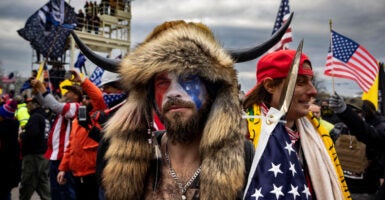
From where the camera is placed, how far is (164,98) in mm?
2051

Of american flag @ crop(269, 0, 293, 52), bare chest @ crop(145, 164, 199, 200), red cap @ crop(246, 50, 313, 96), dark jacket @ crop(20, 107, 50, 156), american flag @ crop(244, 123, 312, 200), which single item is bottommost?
dark jacket @ crop(20, 107, 50, 156)

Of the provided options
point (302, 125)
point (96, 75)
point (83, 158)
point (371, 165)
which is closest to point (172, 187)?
point (302, 125)

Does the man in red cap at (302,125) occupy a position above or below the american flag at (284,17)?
below

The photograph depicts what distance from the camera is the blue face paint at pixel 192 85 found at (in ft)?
6.67

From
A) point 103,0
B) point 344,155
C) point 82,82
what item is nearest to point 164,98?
point 82,82

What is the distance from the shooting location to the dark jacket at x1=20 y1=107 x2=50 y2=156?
22.7 ft

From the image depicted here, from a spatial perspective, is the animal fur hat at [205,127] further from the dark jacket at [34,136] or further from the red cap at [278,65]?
the dark jacket at [34,136]

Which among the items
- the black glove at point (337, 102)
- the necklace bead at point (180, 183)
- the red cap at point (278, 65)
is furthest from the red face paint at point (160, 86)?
the black glove at point (337, 102)

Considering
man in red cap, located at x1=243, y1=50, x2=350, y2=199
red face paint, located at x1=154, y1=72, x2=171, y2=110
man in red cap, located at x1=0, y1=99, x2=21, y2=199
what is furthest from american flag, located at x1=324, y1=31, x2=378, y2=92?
man in red cap, located at x1=0, y1=99, x2=21, y2=199

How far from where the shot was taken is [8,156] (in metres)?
5.95

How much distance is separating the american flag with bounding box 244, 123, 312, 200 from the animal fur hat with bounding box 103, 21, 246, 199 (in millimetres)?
240

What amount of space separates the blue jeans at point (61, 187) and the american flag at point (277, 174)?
170 inches

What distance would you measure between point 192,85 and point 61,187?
4.22 m

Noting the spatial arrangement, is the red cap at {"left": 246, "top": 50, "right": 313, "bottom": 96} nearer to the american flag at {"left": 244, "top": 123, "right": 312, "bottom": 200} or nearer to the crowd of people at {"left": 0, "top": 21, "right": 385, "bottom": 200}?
the crowd of people at {"left": 0, "top": 21, "right": 385, "bottom": 200}
